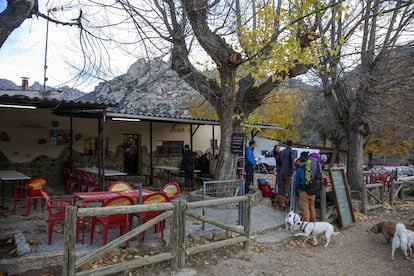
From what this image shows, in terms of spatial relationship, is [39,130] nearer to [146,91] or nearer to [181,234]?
[146,91]

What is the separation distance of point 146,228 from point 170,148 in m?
10.3

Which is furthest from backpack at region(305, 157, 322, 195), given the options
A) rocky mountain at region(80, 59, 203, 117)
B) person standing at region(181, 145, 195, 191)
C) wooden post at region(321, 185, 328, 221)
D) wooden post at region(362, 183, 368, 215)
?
person standing at region(181, 145, 195, 191)

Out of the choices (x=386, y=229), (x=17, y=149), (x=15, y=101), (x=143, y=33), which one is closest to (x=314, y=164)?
(x=386, y=229)

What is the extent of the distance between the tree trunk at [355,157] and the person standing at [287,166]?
3.71 meters

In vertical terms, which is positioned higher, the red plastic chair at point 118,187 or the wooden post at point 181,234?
the red plastic chair at point 118,187

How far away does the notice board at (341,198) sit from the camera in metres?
7.71

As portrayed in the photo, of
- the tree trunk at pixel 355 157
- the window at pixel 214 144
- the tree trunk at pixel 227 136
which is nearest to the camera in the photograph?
the tree trunk at pixel 227 136

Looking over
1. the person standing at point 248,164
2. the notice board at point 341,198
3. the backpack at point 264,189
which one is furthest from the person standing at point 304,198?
the backpack at point 264,189

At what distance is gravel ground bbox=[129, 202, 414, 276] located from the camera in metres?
5.01

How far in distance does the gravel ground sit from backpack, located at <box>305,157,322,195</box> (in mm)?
1037

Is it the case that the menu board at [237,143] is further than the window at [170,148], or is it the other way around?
the window at [170,148]

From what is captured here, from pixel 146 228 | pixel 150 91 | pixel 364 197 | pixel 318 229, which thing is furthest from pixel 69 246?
pixel 150 91

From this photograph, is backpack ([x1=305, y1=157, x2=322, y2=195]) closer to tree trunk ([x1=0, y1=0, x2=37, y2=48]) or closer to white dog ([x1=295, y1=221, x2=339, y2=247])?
white dog ([x1=295, y1=221, x2=339, y2=247])

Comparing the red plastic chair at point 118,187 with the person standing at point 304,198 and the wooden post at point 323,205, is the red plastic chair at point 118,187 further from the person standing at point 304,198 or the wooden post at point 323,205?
the wooden post at point 323,205
